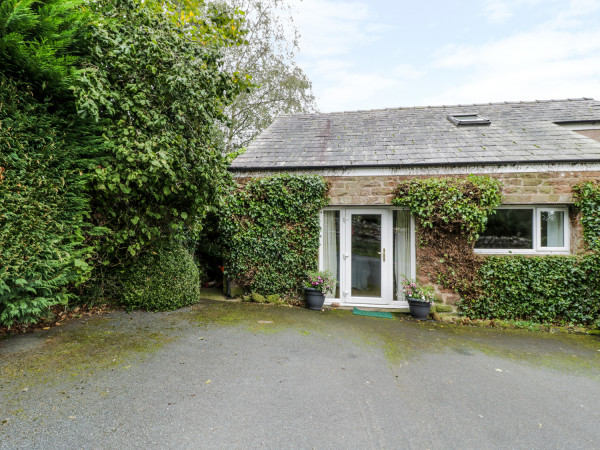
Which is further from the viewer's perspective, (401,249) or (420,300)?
(401,249)

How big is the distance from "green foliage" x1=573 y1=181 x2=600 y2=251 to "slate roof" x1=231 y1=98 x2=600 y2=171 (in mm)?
600

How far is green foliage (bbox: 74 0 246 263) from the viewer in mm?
4309

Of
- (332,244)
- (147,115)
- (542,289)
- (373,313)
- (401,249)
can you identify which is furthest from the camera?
(332,244)

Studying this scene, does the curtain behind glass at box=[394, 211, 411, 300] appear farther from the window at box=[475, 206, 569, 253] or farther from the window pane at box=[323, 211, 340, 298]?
the window at box=[475, 206, 569, 253]

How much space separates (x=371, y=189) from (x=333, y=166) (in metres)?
1.04

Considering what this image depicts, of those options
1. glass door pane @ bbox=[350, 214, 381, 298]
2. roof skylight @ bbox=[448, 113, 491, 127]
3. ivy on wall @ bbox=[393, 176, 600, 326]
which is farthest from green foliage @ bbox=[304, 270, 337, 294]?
roof skylight @ bbox=[448, 113, 491, 127]

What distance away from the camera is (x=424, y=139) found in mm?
7820

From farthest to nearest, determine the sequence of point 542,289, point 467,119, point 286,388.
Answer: point 467,119 < point 542,289 < point 286,388

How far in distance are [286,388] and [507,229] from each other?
5.97 meters

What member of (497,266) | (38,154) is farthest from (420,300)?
(38,154)

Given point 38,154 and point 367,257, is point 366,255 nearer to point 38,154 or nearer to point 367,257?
point 367,257

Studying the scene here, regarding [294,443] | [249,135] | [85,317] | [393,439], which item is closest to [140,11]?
[85,317]

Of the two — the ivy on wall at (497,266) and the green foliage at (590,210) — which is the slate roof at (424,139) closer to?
Result: the green foliage at (590,210)

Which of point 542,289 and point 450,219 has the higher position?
point 450,219
